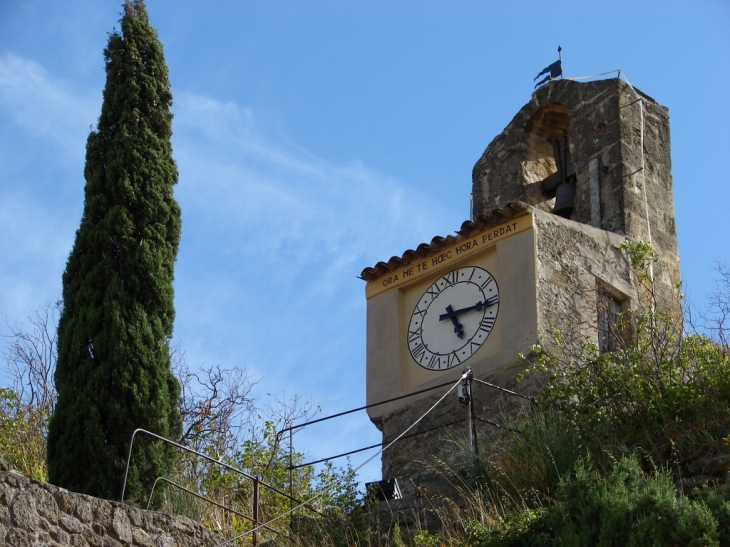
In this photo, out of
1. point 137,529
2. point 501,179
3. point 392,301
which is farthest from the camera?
point 501,179

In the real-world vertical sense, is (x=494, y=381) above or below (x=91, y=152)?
below

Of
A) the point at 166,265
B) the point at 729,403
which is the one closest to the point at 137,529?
the point at 166,265

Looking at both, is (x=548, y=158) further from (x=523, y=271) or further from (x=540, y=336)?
(x=540, y=336)

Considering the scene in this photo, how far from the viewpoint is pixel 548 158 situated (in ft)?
61.1

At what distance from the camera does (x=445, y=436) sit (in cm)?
1461

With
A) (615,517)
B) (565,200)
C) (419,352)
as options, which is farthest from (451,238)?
(615,517)

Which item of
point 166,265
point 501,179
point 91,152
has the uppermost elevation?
point 501,179

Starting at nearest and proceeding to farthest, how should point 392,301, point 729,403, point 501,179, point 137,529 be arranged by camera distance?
point 137,529, point 729,403, point 392,301, point 501,179

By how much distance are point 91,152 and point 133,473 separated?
3819 millimetres

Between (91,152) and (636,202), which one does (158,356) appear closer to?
(91,152)

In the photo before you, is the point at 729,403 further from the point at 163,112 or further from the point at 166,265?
the point at 163,112

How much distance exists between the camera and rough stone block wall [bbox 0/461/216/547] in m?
10.0

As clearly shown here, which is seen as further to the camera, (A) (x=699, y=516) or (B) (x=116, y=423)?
(B) (x=116, y=423)

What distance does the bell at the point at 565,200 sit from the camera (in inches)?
687
